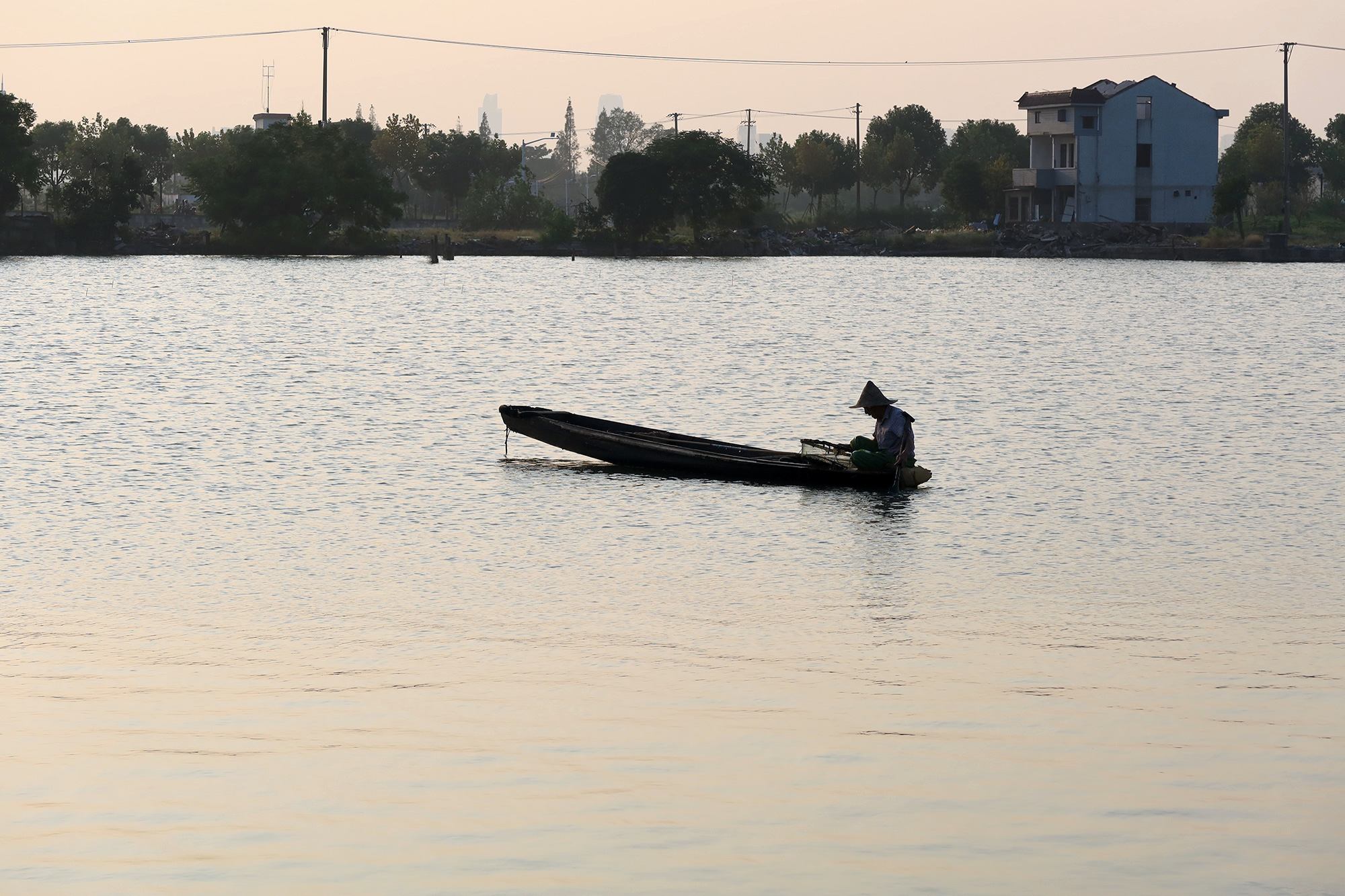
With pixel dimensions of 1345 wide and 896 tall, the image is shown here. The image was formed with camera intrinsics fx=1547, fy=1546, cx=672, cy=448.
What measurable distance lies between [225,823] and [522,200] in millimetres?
144144

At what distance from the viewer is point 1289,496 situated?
22844 mm

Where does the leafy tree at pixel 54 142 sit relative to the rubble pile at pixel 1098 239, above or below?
above

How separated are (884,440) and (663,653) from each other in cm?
994

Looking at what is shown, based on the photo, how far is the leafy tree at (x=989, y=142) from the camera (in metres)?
148

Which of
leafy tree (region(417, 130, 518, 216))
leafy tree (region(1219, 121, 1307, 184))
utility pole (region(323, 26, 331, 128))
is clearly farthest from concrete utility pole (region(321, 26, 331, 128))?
leafy tree (region(1219, 121, 1307, 184))

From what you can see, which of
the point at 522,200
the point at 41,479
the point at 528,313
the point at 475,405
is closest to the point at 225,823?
the point at 41,479

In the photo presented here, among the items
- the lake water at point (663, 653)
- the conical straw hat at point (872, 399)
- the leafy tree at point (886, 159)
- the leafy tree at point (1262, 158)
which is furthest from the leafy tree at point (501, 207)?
the conical straw hat at point (872, 399)

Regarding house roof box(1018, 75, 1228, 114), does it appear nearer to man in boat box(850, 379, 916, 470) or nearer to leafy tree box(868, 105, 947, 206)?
leafy tree box(868, 105, 947, 206)

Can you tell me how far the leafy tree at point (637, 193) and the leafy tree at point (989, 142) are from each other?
1308 inches

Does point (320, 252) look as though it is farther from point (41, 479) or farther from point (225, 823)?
point (225, 823)

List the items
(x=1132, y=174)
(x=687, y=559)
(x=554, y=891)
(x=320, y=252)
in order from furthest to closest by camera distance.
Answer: (x=320, y=252) → (x=1132, y=174) → (x=687, y=559) → (x=554, y=891)

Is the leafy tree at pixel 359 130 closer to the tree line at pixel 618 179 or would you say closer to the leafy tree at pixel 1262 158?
the tree line at pixel 618 179

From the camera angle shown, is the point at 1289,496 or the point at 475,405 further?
the point at 475,405

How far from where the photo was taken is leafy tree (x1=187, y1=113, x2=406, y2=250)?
119438 mm
